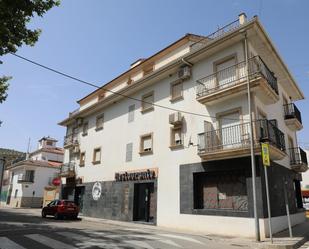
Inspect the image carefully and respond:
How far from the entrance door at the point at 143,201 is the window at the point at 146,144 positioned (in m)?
2.29

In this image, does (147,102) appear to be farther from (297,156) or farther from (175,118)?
(297,156)

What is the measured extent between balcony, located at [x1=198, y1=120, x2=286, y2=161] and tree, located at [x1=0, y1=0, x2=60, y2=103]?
31.4ft

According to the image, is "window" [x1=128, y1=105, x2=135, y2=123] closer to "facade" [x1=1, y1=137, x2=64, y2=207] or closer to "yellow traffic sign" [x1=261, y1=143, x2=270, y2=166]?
"yellow traffic sign" [x1=261, y1=143, x2=270, y2=166]

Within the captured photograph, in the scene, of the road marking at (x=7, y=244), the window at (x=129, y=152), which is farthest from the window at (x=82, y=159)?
the road marking at (x=7, y=244)

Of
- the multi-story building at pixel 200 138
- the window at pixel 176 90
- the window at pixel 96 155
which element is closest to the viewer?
the multi-story building at pixel 200 138

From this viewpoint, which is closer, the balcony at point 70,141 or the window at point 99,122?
the window at point 99,122

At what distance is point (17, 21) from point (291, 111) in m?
18.5

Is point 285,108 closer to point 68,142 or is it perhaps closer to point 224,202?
point 224,202

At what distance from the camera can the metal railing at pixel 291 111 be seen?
20008mm

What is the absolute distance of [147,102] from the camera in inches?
820

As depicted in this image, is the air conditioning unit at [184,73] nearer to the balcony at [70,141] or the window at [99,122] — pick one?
the window at [99,122]

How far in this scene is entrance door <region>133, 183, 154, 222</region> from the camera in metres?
19.0

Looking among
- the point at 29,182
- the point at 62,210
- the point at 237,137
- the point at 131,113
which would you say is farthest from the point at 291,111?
the point at 29,182

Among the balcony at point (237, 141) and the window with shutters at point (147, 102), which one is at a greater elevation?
the window with shutters at point (147, 102)
